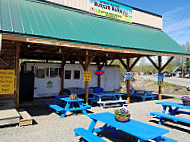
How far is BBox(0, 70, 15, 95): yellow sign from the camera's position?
20.1 ft

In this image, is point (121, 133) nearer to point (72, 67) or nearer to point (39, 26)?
point (39, 26)

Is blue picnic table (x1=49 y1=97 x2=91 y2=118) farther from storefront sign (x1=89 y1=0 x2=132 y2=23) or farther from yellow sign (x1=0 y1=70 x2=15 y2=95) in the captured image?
storefront sign (x1=89 y1=0 x2=132 y2=23)

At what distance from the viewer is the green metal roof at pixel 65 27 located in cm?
575

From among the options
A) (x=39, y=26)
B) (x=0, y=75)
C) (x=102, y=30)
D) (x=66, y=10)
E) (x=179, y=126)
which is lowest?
(x=179, y=126)

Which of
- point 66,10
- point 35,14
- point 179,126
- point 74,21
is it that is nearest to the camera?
point 179,126

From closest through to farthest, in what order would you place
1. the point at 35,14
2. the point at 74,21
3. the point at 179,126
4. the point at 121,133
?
1. the point at 121,133
2. the point at 179,126
3. the point at 35,14
4. the point at 74,21

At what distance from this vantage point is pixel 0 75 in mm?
6062

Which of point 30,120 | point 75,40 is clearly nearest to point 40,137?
point 30,120

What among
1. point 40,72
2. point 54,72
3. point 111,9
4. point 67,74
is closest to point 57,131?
point 40,72

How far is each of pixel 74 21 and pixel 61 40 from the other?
2.41m

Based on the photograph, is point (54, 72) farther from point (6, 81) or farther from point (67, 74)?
point (6, 81)

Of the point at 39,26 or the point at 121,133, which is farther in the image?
the point at 39,26

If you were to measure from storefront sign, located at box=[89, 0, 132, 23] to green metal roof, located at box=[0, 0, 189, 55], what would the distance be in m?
0.55

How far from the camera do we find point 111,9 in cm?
1091
